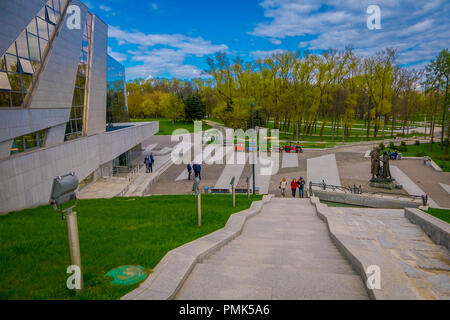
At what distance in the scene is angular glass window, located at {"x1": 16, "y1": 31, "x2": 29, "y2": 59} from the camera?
42.4 ft

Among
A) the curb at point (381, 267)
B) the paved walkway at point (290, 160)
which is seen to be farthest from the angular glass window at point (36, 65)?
the paved walkway at point (290, 160)

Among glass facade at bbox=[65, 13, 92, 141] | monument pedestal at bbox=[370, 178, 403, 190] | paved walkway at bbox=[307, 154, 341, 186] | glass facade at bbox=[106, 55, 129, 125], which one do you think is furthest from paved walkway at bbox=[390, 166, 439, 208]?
glass facade at bbox=[106, 55, 129, 125]

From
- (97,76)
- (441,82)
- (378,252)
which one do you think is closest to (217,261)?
(378,252)

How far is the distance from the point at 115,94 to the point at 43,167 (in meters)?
15.8

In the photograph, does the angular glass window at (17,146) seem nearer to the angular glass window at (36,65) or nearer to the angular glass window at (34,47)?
the angular glass window at (36,65)

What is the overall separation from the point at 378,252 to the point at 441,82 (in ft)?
133

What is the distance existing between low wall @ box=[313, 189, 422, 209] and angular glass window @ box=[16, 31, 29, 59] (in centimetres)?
1775

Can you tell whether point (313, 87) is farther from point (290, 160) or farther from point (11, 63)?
point (11, 63)

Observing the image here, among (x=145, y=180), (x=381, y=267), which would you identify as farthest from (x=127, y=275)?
(x=145, y=180)

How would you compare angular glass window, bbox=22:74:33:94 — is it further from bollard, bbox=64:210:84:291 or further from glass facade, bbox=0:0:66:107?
bollard, bbox=64:210:84:291

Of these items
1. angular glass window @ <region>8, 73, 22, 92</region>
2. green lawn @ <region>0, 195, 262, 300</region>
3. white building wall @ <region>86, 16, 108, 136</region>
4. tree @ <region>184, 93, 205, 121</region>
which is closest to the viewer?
green lawn @ <region>0, 195, 262, 300</region>
